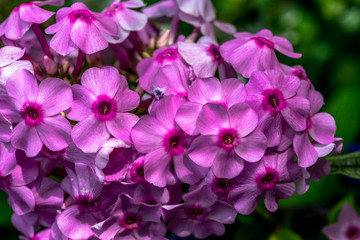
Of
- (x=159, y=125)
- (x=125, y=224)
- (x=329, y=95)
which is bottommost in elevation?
(x=329, y=95)

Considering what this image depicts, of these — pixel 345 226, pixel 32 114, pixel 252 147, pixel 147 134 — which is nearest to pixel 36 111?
pixel 32 114

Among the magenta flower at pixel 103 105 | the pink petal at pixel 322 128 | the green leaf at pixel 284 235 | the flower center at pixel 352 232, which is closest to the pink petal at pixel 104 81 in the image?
the magenta flower at pixel 103 105

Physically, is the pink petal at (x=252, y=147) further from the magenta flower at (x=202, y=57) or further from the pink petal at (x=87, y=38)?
the pink petal at (x=87, y=38)

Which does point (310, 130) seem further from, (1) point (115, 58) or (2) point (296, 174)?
(1) point (115, 58)

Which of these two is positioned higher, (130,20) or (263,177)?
(130,20)

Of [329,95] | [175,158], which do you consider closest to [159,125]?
[175,158]

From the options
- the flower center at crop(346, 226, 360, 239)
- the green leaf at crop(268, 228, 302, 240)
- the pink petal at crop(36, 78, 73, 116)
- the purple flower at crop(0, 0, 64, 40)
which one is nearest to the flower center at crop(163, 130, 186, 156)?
the pink petal at crop(36, 78, 73, 116)

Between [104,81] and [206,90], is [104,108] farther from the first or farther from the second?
[206,90]
